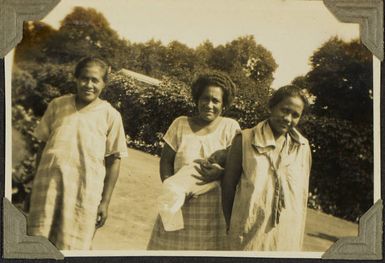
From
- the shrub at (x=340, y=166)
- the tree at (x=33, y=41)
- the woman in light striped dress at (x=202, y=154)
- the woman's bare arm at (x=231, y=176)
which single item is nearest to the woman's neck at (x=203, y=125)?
the woman in light striped dress at (x=202, y=154)

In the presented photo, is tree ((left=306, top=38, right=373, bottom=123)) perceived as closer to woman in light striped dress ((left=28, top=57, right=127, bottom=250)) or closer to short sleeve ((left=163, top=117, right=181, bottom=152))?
short sleeve ((left=163, top=117, right=181, bottom=152))

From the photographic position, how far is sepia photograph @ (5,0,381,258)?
2783 millimetres

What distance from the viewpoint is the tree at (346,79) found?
2.88 metres

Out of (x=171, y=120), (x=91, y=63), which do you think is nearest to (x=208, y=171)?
(x=171, y=120)

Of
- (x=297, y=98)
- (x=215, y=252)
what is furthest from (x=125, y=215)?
(x=297, y=98)

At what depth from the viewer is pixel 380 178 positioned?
2.88m

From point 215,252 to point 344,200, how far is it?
593 millimetres

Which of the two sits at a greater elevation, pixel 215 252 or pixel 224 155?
pixel 224 155

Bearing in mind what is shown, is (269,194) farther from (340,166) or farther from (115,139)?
(115,139)

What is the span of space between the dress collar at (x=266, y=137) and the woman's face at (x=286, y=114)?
26 mm

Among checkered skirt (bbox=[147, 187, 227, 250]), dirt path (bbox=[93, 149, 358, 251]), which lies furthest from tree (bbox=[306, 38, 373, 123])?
dirt path (bbox=[93, 149, 358, 251])

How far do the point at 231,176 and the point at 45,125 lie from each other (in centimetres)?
80

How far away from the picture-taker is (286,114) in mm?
2822

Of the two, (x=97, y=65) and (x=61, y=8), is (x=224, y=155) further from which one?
(x=61, y=8)
